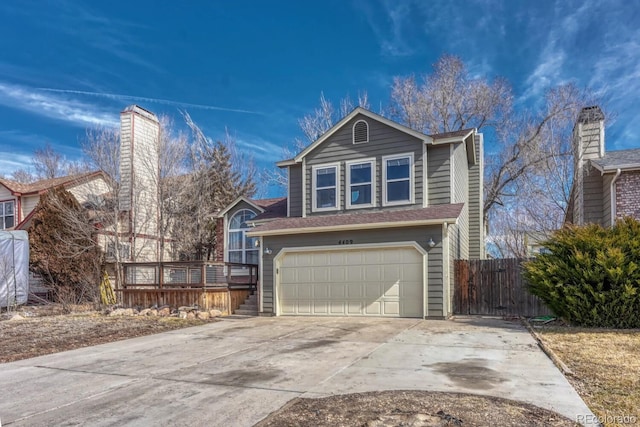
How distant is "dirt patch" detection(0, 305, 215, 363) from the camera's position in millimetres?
8828

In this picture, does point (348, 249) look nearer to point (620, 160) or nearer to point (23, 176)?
point (620, 160)

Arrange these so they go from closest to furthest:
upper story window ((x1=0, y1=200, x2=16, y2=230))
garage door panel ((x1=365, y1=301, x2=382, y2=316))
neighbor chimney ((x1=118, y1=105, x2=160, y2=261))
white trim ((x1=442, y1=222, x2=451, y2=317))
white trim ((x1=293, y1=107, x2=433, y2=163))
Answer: white trim ((x1=442, y1=222, x2=451, y2=317)) < garage door panel ((x1=365, y1=301, x2=382, y2=316)) < white trim ((x1=293, y1=107, x2=433, y2=163)) < neighbor chimney ((x1=118, y1=105, x2=160, y2=261)) < upper story window ((x1=0, y1=200, x2=16, y2=230))

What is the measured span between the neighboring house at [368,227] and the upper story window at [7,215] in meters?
14.7

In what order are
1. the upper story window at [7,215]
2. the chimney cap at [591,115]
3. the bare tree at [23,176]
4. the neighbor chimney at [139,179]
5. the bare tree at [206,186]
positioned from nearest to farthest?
the chimney cap at [591,115], the neighbor chimney at [139,179], the bare tree at [206,186], the upper story window at [7,215], the bare tree at [23,176]

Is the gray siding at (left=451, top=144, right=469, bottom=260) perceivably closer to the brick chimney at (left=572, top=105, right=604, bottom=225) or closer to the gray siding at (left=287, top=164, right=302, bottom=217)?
the brick chimney at (left=572, top=105, right=604, bottom=225)

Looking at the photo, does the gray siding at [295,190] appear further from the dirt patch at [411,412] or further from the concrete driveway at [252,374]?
the dirt patch at [411,412]

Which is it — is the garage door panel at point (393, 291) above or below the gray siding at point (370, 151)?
below

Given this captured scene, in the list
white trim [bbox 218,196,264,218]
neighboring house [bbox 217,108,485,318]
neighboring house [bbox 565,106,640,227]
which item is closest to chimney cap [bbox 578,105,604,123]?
neighboring house [bbox 565,106,640,227]

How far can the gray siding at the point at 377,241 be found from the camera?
39.8ft

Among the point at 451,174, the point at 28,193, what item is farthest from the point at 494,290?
the point at 28,193

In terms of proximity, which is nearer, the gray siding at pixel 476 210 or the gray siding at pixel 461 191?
the gray siding at pixel 461 191

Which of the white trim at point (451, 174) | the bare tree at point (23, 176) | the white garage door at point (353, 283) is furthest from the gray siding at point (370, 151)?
the bare tree at point (23, 176)

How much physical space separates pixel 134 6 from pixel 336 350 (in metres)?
15.9

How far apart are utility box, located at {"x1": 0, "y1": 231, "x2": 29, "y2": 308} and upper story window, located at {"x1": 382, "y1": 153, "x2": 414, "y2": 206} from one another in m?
13.5
